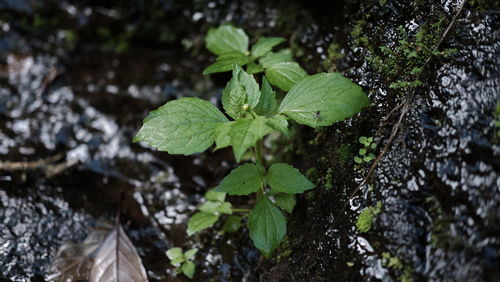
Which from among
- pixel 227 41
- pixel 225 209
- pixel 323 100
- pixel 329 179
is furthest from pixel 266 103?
pixel 227 41

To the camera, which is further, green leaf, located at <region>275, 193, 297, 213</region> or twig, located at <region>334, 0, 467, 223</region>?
green leaf, located at <region>275, 193, 297, 213</region>

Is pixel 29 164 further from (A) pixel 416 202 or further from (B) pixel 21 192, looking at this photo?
(A) pixel 416 202

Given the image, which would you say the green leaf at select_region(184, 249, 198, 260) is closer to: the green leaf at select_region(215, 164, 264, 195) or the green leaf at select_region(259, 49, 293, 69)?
the green leaf at select_region(215, 164, 264, 195)

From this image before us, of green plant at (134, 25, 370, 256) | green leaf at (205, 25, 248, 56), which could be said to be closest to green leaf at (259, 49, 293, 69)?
green leaf at (205, 25, 248, 56)

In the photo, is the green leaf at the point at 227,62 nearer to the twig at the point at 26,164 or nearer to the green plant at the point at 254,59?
the green plant at the point at 254,59

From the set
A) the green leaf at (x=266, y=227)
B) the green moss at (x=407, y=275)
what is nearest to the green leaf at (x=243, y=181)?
the green leaf at (x=266, y=227)

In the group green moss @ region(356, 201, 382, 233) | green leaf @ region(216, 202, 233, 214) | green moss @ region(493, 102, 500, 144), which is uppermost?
green moss @ region(493, 102, 500, 144)
